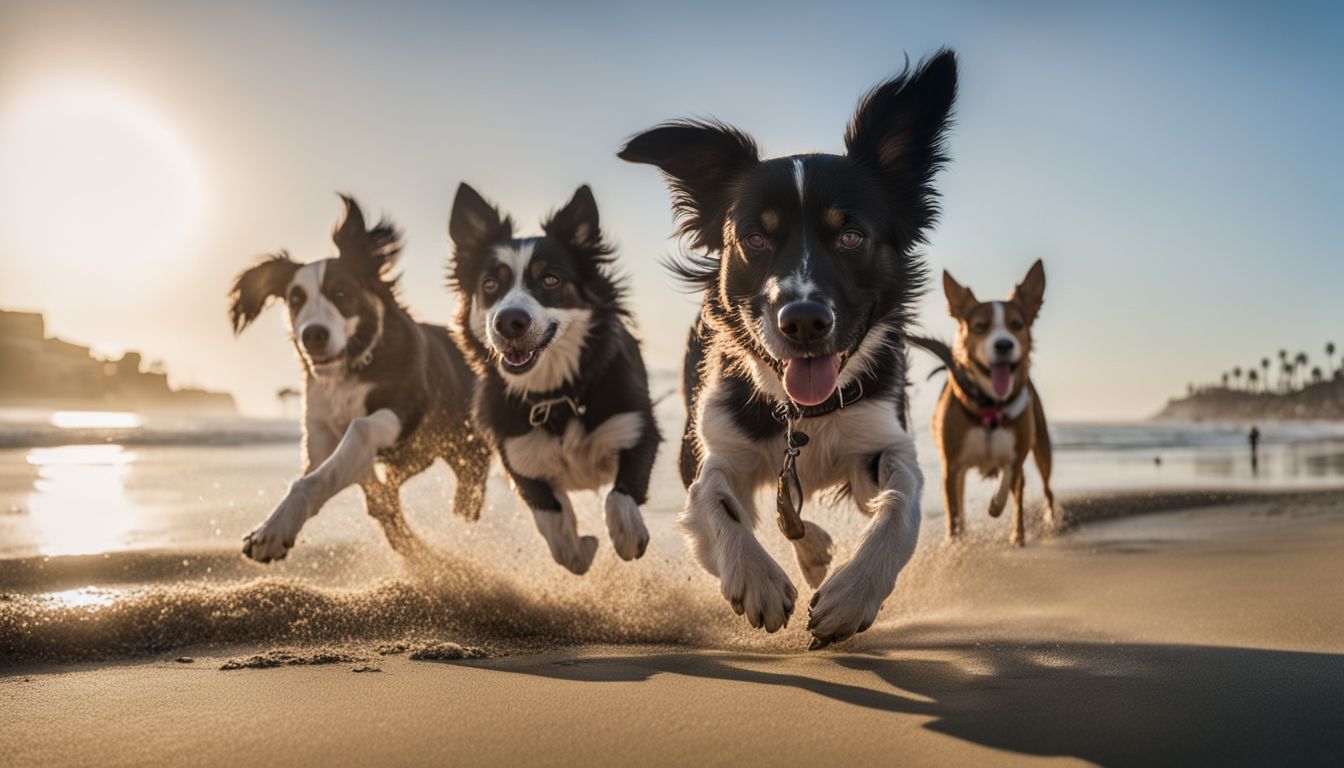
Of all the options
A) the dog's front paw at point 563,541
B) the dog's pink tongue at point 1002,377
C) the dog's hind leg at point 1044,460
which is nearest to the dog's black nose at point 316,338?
the dog's front paw at point 563,541

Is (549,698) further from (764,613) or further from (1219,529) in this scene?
(1219,529)

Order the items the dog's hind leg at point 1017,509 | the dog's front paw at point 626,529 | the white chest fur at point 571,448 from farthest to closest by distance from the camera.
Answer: the dog's hind leg at point 1017,509 → the white chest fur at point 571,448 → the dog's front paw at point 626,529

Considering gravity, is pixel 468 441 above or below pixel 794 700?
above

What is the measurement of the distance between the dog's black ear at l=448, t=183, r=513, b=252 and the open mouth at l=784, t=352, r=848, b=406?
102 inches

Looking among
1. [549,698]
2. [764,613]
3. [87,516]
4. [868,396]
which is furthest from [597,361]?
[87,516]

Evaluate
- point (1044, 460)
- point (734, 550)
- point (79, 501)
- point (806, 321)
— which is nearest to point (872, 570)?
point (734, 550)

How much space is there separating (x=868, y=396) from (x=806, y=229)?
2.58ft

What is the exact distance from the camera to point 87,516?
8.12 meters

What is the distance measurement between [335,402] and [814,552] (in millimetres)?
3120

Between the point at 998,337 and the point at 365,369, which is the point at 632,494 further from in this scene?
the point at 998,337

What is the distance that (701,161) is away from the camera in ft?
14.8

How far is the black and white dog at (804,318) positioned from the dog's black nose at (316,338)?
2.33 meters

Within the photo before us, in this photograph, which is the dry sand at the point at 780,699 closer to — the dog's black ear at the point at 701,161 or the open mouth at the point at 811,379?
the open mouth at the point at 811,379

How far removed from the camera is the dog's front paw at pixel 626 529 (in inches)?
195
